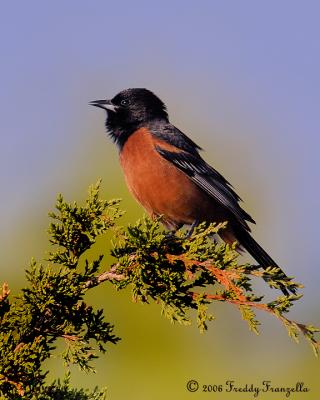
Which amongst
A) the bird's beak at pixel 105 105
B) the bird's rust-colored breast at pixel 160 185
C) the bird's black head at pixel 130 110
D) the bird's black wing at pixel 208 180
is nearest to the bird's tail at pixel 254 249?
the bird's black wing at pixel 208 180

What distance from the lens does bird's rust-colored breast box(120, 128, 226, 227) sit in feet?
16.1

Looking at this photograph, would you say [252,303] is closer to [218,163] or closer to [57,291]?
[57,291]

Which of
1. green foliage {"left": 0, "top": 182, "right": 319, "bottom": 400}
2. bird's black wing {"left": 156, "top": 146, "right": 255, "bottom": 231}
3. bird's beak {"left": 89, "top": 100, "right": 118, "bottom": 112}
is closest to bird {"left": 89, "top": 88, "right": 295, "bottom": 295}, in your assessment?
bird's black wing {"left": 156, "top": 146, "right": 255, "bottom": 231}

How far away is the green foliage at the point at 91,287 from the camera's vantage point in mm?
2709

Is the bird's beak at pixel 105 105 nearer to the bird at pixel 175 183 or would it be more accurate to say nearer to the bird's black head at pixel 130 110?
the bird's black head at pixel 130 110

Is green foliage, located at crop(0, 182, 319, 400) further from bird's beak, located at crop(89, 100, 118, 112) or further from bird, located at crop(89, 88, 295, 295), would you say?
bird's beak, located at crop(89, 100, 118, 112)

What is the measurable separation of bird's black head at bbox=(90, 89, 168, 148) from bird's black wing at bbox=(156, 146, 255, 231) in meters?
0.44

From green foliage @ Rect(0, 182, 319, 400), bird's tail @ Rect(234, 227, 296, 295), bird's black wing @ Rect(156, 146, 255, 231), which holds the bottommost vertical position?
green foliage @ Rect(0, 182, 319, 400)

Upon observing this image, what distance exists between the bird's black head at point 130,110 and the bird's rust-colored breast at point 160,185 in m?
0.32

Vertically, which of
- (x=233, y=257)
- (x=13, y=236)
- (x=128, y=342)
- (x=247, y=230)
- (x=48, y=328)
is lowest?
(x=48, y=328)

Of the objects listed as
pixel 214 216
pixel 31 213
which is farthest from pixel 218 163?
pixel 214 216

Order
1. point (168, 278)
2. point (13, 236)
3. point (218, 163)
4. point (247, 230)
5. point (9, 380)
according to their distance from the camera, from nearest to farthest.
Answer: point (9, 380) → point (168, 278) → point (247, 230) → point (13, 236) → point (218, 163)

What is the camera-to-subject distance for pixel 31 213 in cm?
1484

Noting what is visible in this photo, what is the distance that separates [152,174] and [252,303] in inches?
85.7
